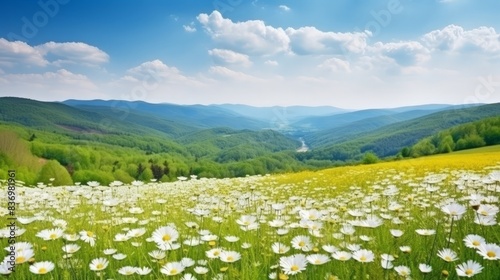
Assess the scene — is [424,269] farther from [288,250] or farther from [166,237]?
[166,237]

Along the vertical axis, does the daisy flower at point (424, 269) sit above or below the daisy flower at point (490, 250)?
below

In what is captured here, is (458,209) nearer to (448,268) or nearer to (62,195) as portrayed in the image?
(448,268)

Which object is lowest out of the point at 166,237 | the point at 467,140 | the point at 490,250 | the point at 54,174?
the point at 54,174

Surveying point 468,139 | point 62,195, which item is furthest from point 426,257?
point 468,139

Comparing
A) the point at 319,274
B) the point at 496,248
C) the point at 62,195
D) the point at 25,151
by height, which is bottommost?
the point at 25,151

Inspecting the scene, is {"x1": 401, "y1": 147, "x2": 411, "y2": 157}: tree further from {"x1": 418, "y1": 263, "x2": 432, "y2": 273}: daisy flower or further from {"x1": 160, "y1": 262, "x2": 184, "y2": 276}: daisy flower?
{"x1": 160, "y1": 262, "x2": 184, "y2": 276}: daisy flower

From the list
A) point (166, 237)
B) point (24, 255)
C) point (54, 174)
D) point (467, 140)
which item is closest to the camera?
point (24, 255)

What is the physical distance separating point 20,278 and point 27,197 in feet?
19.7

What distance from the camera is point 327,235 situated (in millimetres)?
4445

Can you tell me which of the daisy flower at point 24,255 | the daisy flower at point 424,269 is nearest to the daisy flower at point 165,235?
the daisy flower at point 24,255

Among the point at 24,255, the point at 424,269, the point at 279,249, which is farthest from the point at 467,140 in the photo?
the point at 24,255

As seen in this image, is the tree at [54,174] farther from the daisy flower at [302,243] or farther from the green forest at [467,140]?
the green forest at [467,140]

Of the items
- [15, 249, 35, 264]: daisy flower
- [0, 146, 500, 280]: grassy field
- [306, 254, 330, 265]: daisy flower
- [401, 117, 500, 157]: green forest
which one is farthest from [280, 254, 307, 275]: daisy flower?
[401, 117, 500, 157]: green forest

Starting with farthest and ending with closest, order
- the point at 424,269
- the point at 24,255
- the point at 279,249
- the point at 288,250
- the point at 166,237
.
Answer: the point at 288,250, the point at 166,237, the point at 279,249, the point at 24,255, the point at 424,269
